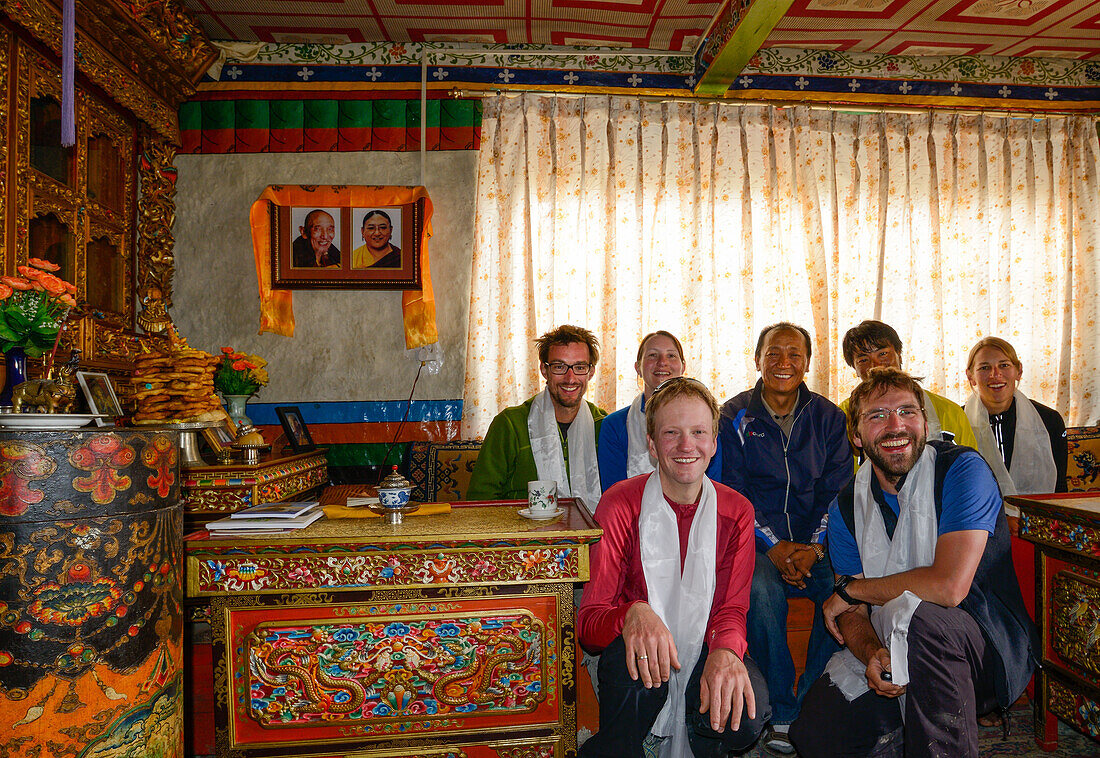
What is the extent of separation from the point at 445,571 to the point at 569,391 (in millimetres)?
1372

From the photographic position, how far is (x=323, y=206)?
13.1 ft

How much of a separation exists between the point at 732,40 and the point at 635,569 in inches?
119

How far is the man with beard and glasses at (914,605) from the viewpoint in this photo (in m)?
1.65

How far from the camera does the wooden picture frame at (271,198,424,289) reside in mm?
3998

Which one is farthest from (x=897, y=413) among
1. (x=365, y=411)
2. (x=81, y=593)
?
(x=365, y=411)

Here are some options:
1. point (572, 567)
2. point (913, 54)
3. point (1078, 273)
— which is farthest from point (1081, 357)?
point (572, 567)

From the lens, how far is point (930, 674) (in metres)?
1.64

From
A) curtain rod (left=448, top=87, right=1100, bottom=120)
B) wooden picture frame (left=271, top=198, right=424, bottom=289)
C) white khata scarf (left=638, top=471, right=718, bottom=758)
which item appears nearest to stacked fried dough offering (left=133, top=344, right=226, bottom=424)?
wooden picture frame (left=271, top=198, right=424, bottom=289)

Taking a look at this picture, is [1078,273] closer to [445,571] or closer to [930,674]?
[930,674]

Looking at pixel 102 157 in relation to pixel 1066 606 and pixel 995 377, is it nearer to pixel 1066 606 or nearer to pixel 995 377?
pixel 1066 606

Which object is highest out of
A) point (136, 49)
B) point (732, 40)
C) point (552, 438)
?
point (732, 40)

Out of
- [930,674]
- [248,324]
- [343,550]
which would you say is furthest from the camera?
[248,324]

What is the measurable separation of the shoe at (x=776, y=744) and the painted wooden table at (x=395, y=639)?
0.84 metres

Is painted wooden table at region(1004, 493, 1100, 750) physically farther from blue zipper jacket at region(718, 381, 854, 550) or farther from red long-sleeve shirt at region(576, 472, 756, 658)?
red long-sleeve shirt at region(576, 472, 756, 658)
